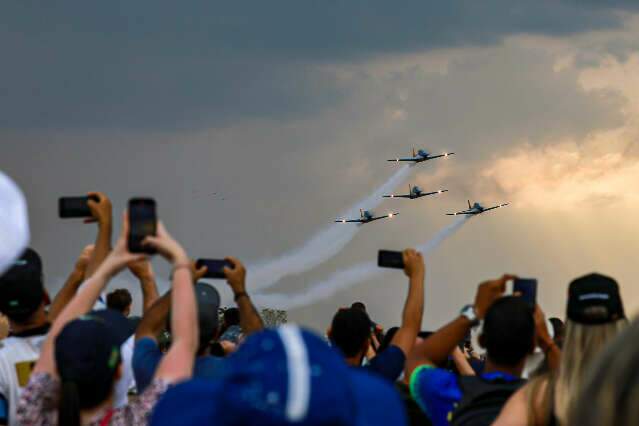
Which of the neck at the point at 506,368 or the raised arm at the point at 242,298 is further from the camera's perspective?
the raised arm at the point at 242,298

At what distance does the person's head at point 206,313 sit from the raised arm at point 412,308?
1.56 m

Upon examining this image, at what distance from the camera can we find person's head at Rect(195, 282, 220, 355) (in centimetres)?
788

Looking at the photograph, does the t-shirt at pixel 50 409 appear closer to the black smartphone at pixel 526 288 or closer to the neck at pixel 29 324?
the neck at pixel 29 324

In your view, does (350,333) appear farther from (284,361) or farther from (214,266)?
(284,361)

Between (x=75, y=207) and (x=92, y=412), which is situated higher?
(x=75, y=207)

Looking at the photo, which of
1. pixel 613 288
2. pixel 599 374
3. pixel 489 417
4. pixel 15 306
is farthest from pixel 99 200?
pixel 599 374

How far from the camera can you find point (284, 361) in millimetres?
2574

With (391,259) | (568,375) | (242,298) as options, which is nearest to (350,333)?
(391,259)

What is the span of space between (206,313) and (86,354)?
2.57 m

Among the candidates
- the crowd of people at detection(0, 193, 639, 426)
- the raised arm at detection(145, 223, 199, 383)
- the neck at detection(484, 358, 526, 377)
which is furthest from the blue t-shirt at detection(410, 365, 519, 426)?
the raised arm at detection(145, 223, 199, 383)

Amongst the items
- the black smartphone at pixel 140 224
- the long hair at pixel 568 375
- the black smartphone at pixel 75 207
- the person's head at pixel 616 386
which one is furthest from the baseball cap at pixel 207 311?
the person's head at pixel 616 386

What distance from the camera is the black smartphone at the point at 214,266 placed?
7.95 metres

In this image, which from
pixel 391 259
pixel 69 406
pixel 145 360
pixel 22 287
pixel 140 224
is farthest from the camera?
pixel 391 259

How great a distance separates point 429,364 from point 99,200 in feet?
9.64
